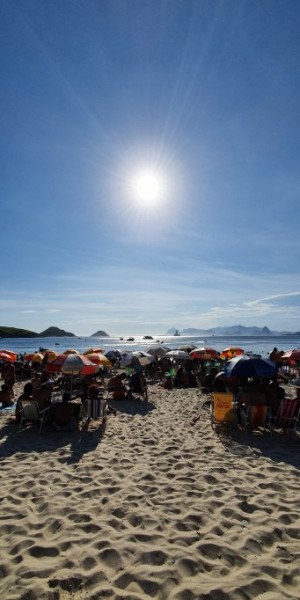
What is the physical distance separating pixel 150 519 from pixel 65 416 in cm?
466

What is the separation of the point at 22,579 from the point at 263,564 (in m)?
2.34

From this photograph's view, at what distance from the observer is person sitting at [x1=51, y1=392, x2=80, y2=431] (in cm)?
838

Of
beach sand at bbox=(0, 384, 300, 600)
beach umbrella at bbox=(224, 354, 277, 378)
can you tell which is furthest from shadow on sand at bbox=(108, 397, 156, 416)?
beach umbrella at bbox=(224, 354, 277, 378)

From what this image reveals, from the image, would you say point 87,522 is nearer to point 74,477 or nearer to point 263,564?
point 74,477

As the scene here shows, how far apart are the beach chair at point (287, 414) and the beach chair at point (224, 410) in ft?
3.71

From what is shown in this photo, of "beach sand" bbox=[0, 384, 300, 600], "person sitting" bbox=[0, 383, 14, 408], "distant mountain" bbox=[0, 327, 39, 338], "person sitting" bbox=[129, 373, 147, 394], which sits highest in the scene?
"distant mountain" bbox=[0, 327, 39, 338]

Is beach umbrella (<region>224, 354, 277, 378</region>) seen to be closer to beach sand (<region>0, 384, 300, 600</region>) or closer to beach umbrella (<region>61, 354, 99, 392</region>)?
beach sand (<region>0, 384, 300, 600</region>)

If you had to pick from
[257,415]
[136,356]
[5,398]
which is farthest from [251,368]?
[136,356]

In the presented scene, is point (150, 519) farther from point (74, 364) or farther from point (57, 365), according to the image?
point (57, 365)

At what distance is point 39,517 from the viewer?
4309 mm

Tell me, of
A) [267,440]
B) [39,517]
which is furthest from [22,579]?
[267,440]

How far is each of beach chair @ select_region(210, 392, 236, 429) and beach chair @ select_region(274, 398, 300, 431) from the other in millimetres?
1132

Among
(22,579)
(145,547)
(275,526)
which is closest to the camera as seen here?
(22,579)

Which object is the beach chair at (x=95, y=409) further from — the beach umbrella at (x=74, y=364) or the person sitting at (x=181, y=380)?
the person sitting at (x=181, y=380)
